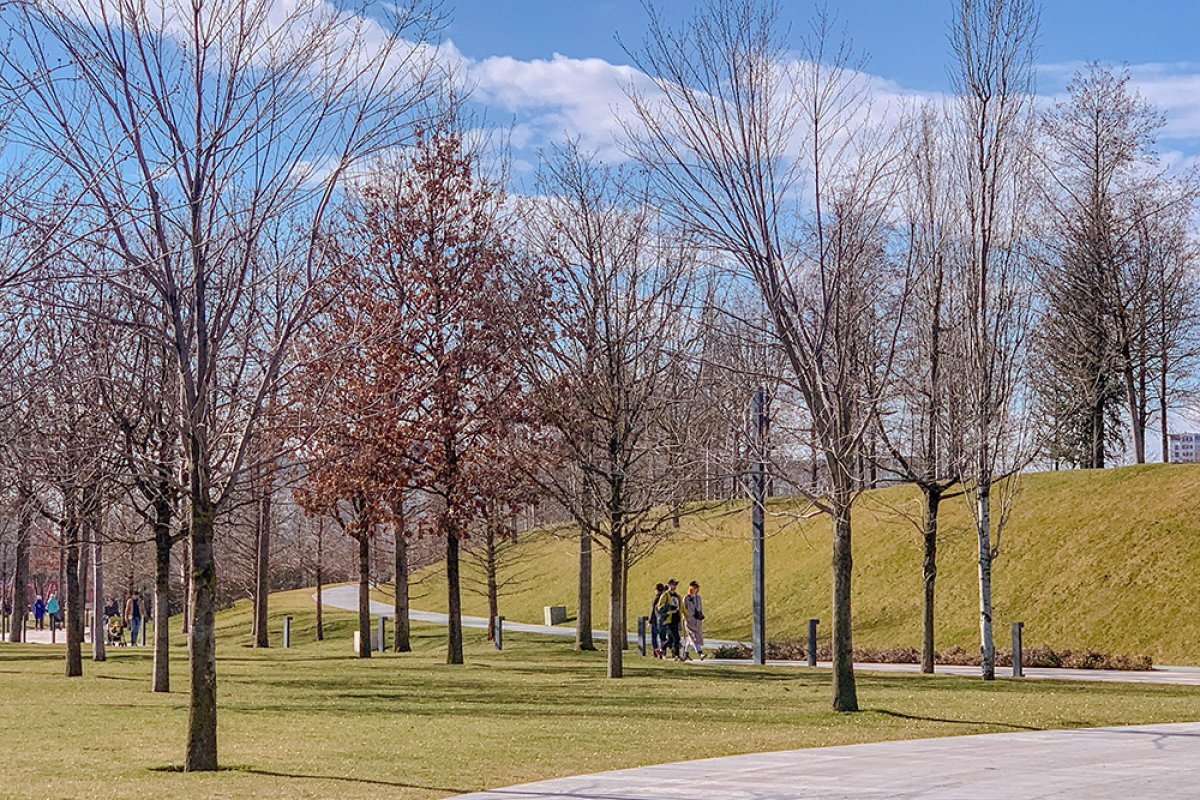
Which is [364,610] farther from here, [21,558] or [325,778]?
[325,778]

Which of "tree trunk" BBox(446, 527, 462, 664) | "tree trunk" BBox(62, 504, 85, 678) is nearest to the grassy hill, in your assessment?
"tree trunk" BBox(446, 527, 462, 664)

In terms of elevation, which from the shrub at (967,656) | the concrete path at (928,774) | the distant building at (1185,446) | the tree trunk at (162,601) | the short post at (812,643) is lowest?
the shrub at (967,656)

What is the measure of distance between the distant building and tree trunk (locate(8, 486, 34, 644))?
4221 centimetres

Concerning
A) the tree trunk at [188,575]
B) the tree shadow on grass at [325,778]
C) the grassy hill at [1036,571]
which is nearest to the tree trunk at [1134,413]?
the grassy hill at [1036,571]

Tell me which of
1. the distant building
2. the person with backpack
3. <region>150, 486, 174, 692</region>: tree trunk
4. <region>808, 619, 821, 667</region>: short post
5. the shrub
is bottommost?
the person with backpack

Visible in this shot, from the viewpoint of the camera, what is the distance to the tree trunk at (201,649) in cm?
1233

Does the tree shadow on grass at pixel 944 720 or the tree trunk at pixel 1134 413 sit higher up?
the tree trunk at pixel 1134 413

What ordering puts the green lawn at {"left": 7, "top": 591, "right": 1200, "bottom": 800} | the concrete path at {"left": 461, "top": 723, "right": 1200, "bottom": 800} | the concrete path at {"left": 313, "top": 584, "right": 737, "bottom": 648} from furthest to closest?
1. the concrete path at {"left": 313, "top": 584, "right": 737, "bottom": 648}
2. the green lawn at {"left": 7, "top": 591, "right": 1200, "bottom": 800}
3. the concrete path at {"left": 461, "top": 723, "right": 1200, "bottom": 800}

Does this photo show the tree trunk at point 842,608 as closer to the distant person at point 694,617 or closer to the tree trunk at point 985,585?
the tree trunk at point 985,585

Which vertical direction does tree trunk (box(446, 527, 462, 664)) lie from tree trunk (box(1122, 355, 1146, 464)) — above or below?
below

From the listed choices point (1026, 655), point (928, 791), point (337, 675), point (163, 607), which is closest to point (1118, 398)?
point (1026, 655)

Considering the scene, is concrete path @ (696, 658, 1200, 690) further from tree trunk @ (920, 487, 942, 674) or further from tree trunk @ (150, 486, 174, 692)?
tree trunk @ (150, 486, 174, 692)

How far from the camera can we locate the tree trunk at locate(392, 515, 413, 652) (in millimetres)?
30062

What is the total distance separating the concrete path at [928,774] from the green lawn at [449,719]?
0.80 metres
